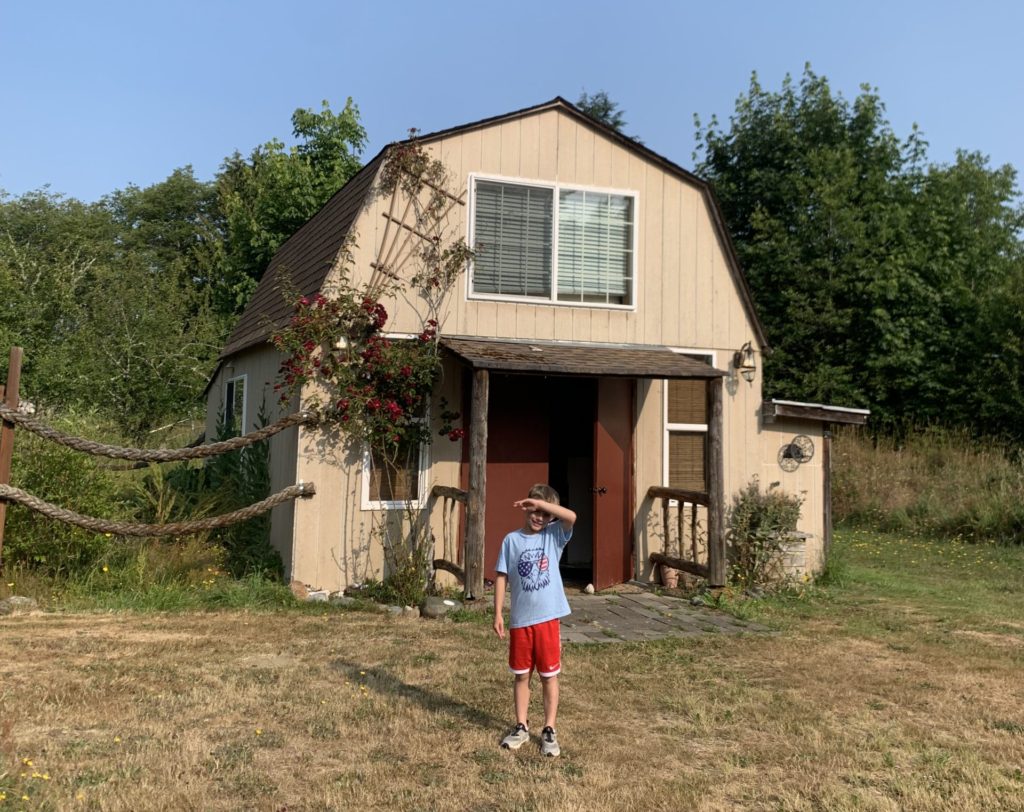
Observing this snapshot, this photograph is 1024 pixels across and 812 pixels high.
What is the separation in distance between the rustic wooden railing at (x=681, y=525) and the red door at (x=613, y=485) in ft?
1.22

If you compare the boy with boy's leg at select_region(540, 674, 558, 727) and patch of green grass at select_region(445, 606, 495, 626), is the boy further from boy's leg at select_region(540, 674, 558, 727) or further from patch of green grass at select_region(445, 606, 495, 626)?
patch of green grass at select_region(445, 606, 495, 626)

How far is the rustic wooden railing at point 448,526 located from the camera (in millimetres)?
8953

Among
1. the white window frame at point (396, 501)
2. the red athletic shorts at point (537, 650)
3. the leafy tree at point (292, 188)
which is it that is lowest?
the red athletic shorts at point (537, 650)

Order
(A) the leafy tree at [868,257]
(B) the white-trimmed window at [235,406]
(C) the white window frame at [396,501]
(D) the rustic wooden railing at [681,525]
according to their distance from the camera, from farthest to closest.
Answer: (A) the leafy tree at [868,257]
(B) the white-trimmed window at [235,406]
(D) the rustic wooden railing at [681,525]
(C) the white window frame at [396,501]

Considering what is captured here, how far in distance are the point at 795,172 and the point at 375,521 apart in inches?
872

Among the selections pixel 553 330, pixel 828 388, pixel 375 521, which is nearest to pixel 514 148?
pixel 553 330

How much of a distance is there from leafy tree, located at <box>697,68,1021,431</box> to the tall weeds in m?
3.73

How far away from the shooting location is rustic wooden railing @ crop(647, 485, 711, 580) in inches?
369

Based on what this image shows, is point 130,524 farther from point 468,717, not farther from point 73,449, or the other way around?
point 468,717

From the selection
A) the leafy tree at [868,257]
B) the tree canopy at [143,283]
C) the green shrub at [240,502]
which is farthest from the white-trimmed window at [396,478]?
the leafy tree at [868,257]

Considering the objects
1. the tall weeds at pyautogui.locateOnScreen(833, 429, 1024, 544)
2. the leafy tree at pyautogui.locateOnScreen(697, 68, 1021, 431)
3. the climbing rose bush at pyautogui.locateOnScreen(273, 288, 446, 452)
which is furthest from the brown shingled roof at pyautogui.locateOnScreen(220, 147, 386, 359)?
the leafy tree at pyautogui.locateOnScreen(697, 68, 1021, 431)

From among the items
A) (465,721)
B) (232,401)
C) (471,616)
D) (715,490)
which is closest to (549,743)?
(465,721)

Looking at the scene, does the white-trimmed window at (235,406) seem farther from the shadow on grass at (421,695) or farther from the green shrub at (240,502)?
the shadow on grass at (421,695)

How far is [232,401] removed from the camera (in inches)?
487
